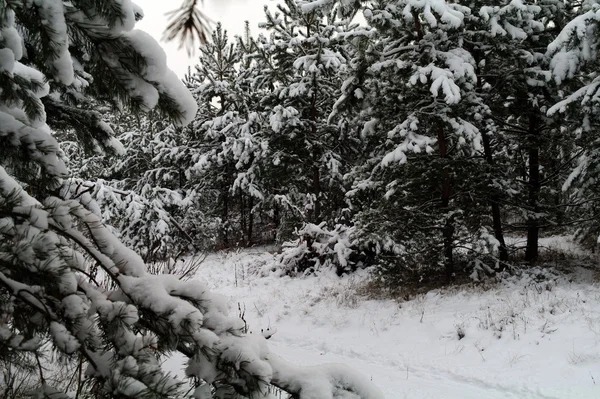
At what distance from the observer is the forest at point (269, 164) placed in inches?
63.1

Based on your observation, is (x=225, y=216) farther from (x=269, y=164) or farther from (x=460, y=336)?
(x=460, y=336)

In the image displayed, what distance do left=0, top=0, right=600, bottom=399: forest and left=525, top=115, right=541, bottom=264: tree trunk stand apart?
64 millimetres

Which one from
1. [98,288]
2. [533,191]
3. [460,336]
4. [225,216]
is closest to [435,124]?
[533,191]

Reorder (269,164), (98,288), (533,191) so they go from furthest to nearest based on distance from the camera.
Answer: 1. (269,164)
2. (533,191)
3. (98,288)

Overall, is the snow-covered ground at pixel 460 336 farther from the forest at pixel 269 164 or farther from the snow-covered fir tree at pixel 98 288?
the snow-covered fir tree at pixel 98 288

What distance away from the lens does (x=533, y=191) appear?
1062 centimetres

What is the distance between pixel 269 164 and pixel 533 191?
910cm

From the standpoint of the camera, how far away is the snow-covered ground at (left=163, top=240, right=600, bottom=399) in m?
5.39

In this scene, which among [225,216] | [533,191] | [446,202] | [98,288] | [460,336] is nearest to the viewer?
[98,288]

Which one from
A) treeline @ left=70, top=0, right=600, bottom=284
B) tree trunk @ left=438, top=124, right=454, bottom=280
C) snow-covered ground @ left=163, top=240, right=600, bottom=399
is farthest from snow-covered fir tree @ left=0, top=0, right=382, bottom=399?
tree trunk @ left=438, top=124, right=454, bottom=280

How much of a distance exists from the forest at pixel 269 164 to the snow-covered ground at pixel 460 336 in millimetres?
1378

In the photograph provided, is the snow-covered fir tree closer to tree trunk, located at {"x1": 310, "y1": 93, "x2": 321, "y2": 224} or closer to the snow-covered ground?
the snow-covered ground

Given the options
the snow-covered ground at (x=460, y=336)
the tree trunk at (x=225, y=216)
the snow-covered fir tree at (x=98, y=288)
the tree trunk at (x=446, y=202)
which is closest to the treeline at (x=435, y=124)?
the tree trunk at (x=446, y=202)

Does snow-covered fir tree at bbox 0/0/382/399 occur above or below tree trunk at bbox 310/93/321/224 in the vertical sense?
below
